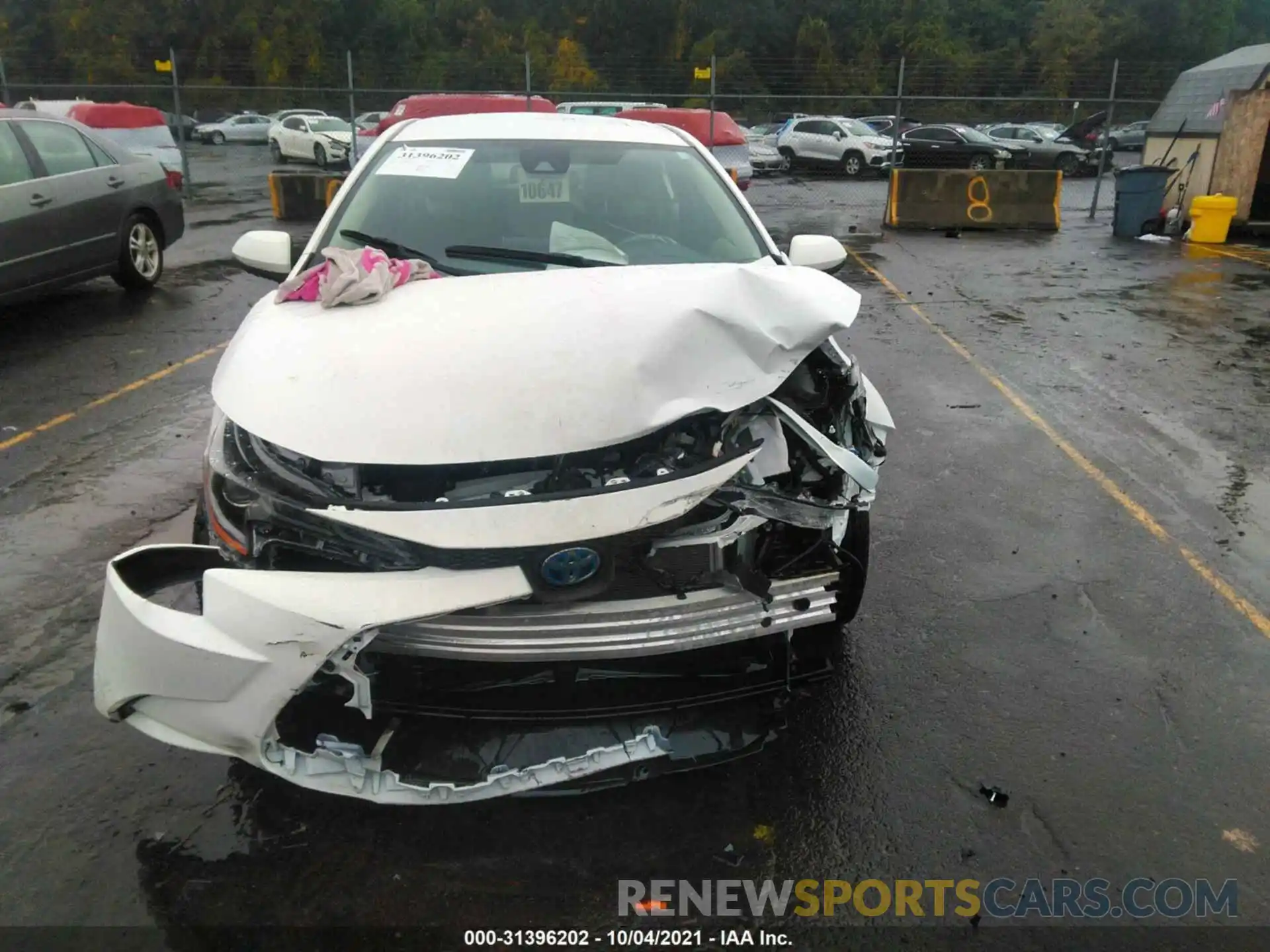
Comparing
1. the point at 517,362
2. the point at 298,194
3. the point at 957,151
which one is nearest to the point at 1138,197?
the point at 957,151

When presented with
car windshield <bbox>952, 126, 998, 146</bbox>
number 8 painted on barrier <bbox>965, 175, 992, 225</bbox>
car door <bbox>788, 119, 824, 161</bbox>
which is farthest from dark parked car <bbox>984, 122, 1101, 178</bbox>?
number 8 painted on barrier <bbox>965, 175, 992, 225</bbox>

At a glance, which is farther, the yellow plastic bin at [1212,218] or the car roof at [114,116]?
the car roof at [114,116]

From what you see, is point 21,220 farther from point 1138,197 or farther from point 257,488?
point 1138,197

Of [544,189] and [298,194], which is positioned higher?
[544,189]

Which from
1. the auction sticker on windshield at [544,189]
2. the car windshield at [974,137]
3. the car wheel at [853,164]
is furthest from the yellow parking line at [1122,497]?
the car windshield at [974,137]

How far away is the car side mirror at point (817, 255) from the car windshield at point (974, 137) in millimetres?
24776

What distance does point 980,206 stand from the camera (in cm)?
1525

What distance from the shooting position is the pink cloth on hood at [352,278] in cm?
314

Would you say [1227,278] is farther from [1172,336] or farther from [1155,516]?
[1155,516]

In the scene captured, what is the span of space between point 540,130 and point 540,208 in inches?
24.4

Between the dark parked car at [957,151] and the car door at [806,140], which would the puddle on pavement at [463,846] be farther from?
the car door at [806,140]

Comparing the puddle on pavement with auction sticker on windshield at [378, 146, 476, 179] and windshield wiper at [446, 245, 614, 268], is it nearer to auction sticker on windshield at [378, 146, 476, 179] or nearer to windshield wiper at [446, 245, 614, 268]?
windshield wiper at [446, 245, 614, 268]

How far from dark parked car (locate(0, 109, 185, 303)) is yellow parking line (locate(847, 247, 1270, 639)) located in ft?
24.4

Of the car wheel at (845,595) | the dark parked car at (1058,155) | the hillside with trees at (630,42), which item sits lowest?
the car wheel at (845,595)
